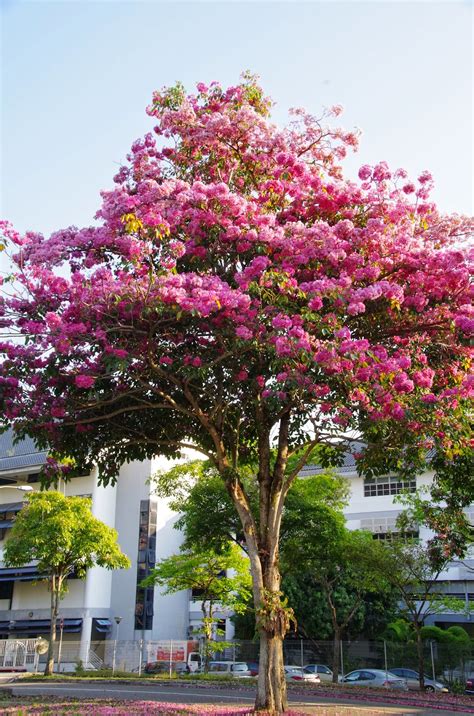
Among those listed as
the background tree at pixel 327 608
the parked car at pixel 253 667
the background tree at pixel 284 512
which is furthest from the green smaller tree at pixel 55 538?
the background tree at pixel 327 608

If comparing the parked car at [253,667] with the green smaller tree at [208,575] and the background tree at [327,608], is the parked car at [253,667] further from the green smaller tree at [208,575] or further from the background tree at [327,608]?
the background tree at [327,608]

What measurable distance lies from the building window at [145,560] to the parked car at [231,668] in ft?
35.7

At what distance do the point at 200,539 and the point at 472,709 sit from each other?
1143 centimetres

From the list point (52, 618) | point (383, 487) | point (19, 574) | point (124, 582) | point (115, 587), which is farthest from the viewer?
point (19, 574)

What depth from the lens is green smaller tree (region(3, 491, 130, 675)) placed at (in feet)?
99.5

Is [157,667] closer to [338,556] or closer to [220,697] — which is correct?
[338,556]

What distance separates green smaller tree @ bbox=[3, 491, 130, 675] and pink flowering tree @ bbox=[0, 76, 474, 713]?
17.5 meters

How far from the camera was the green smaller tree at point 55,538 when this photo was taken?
30.3 meters

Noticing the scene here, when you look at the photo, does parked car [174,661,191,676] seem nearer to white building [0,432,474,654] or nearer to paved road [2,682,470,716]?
white building [0,432,474,654]

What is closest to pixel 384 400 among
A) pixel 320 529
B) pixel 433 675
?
pixel 320 529

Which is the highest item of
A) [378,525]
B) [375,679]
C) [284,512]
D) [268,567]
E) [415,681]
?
[378,525]

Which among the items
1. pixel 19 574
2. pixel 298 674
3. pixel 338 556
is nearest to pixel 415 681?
pixel 298 674

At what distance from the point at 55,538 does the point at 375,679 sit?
14289 millimetres

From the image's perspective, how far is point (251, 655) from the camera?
1462 inches
